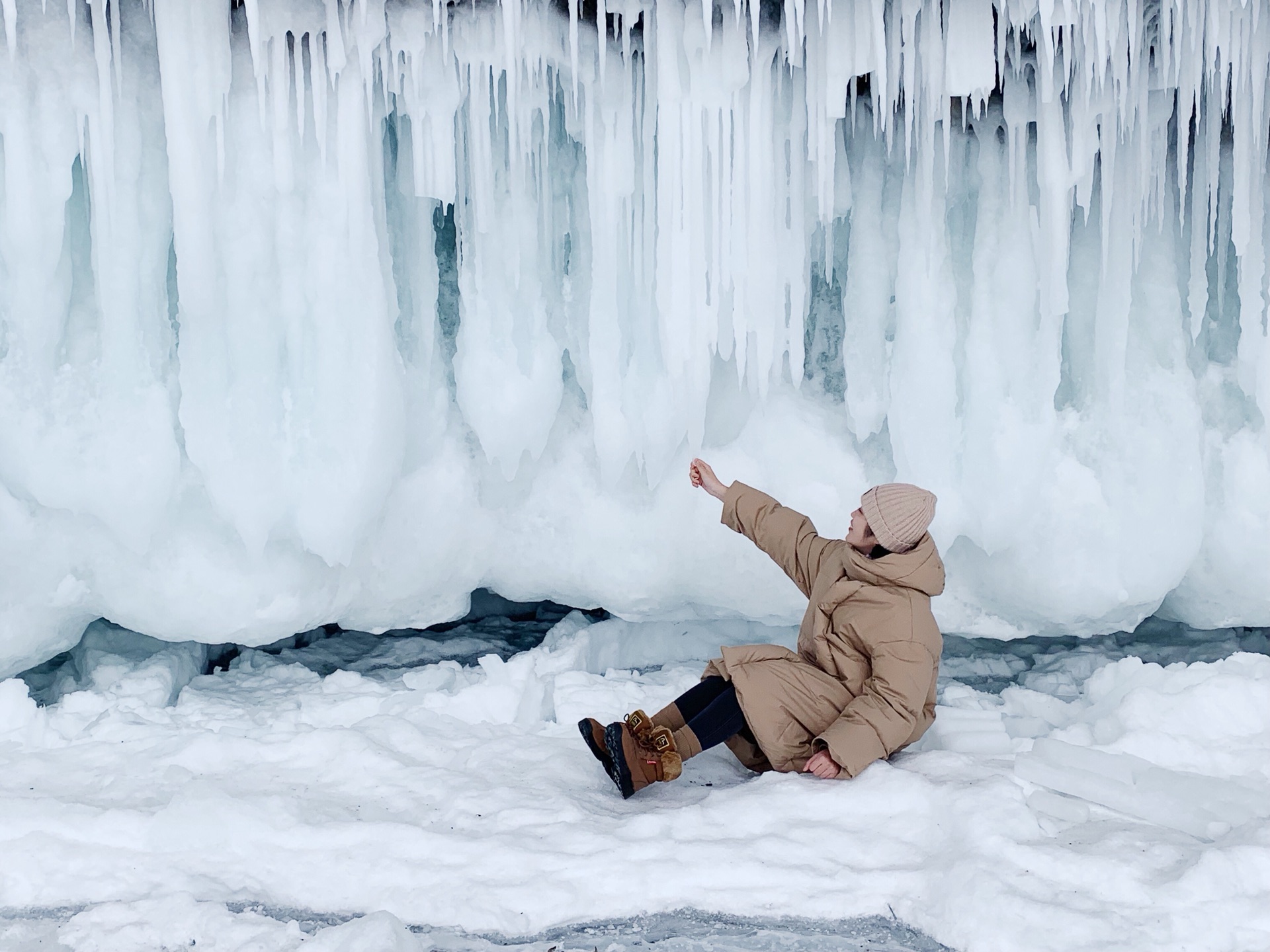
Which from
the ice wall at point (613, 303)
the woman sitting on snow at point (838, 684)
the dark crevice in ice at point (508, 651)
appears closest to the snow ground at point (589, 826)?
the woman sitting on snow at point (838, 684)

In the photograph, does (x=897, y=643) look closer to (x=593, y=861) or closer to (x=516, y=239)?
(x=593, y=861)

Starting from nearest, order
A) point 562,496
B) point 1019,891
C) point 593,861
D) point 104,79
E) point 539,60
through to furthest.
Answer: point 1019,891 → point 593,861 → point 104,79 → point 539,60 → point 562,496

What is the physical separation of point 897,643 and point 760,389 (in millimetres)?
1335

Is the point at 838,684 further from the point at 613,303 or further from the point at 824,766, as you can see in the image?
the point at 613,303

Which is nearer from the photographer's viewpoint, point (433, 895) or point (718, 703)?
point (433, 895)

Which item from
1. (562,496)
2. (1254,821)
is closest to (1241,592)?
(1254,821)

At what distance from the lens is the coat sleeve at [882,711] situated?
9.33ft

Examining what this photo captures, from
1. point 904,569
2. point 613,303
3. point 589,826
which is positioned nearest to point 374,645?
point 613,303

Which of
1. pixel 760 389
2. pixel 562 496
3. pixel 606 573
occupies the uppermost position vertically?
pixel 760 389

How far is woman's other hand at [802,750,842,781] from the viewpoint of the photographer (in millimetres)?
2852

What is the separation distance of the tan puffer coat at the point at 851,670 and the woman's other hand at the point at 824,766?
2 cm

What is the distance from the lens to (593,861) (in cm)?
249

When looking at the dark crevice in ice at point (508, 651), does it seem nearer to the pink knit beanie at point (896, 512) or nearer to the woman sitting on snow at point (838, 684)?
the woman sitting on snow at point (838, 684)

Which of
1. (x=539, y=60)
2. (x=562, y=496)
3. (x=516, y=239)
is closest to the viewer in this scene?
(x=539, y=60)
